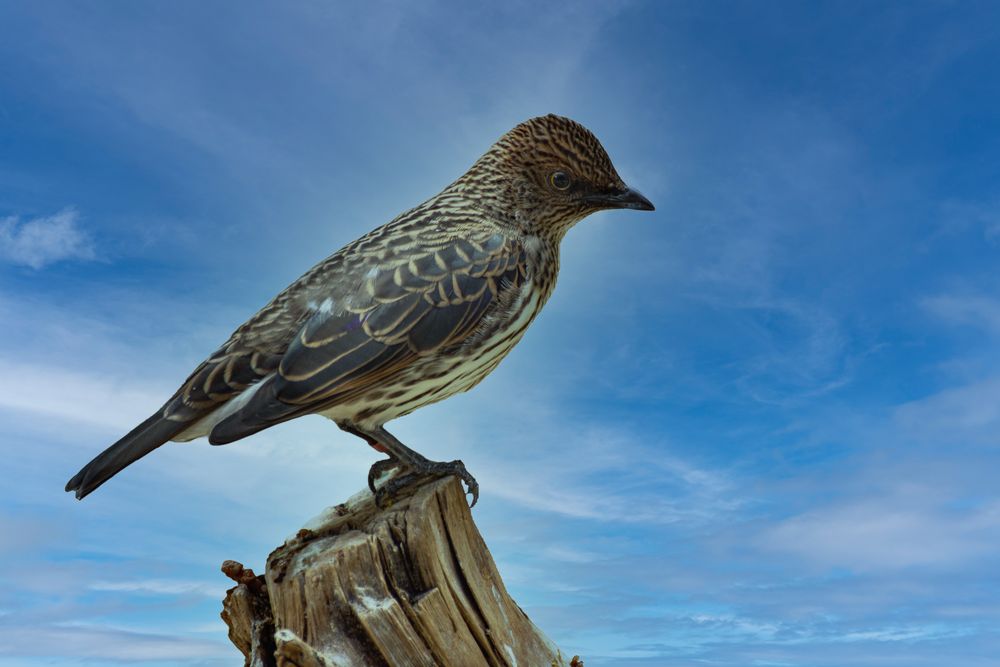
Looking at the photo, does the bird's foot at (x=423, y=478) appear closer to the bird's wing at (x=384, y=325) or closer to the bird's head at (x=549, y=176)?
the bird's wing at (x=384, y=325)

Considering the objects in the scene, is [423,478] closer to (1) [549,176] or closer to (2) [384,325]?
(2) [384,325]

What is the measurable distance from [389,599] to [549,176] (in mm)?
3127

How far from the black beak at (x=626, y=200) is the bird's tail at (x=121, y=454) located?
327cm

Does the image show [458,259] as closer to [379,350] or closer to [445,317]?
[445,317]

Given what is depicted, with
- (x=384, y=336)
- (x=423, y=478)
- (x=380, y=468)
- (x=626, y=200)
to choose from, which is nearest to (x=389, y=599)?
(x=423, y=478)

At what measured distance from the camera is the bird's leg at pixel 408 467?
480 cm

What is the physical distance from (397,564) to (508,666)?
2.62 feet

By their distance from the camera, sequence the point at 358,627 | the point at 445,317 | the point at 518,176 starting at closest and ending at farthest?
the point at 358,627, the point at 445,317, the point at 518,176

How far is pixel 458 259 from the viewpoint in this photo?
5074mm

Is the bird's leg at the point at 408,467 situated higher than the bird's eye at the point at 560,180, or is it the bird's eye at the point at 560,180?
the bird's eye at the point at 560,180

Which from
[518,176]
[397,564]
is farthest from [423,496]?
[518,176]

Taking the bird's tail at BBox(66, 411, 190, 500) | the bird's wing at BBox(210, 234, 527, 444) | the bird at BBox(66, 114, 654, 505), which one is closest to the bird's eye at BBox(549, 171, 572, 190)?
the bird at BBox(66, 114, 654, 505)

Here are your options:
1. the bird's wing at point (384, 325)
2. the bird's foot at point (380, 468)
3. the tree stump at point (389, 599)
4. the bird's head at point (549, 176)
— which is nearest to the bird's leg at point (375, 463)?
the bird's foot at point (380, 468)

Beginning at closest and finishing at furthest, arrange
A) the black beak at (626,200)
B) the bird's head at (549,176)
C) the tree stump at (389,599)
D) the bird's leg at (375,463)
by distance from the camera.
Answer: the tree stump at (389,599) < the bird's leg at (375,463) < the bird's head at (549,176) < the black beak at (626,200)
